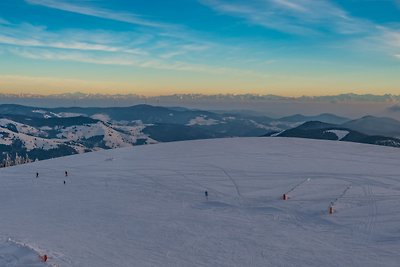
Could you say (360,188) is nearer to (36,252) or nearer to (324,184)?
(324,184)

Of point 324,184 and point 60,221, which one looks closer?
point 60,221

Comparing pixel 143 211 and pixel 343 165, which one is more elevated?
pixel 343 165

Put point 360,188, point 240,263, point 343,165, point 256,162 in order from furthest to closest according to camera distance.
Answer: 1. point 256,162
2. point 343,165
3. point 360,188
4. point 240,263

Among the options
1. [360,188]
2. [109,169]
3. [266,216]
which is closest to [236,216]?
[266,216]

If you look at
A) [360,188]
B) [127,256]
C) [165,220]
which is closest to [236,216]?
[165,220]

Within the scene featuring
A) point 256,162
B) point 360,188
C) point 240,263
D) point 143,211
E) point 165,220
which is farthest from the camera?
point 256,162

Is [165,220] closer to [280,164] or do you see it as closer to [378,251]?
[378,251]
